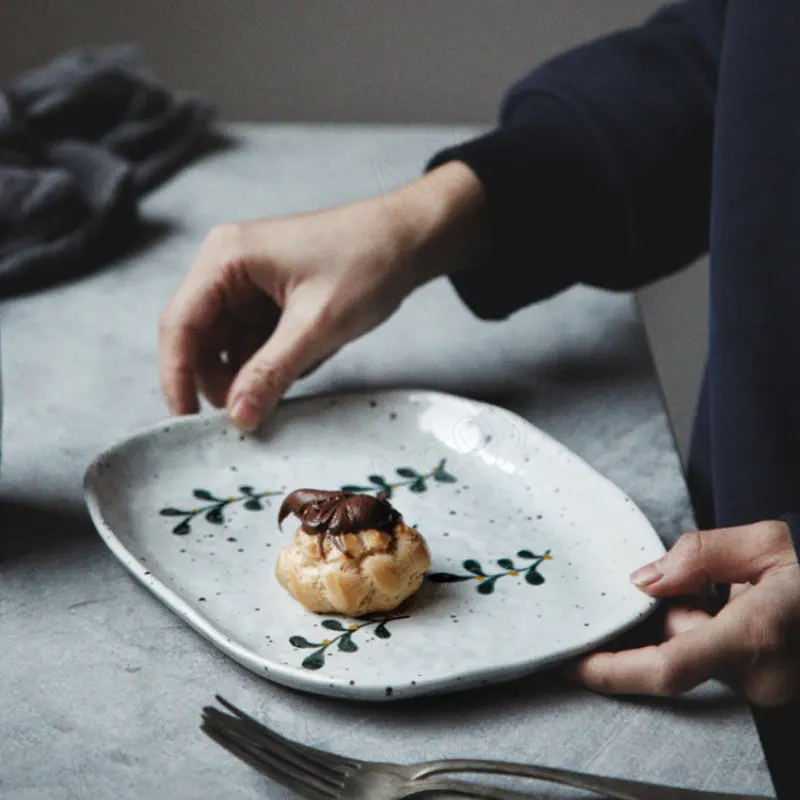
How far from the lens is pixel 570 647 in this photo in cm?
43

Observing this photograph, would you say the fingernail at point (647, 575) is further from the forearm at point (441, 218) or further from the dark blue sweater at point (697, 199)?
the forearm at point (441, 218)

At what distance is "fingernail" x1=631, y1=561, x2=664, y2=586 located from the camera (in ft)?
1.50

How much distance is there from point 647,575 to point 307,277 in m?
0.29

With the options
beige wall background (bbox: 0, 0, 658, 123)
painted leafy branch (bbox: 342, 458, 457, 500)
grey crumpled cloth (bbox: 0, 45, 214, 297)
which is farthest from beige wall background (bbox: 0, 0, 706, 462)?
painted leafy branch (bbox: 342, 458, 457, 500)

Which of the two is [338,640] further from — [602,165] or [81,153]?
[81,153]

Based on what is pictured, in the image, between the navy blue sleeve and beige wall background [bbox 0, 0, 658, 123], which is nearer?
the navy blue sleeve

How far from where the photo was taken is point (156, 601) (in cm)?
49

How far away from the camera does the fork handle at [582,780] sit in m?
0.37

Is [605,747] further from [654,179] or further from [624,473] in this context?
[654,179]

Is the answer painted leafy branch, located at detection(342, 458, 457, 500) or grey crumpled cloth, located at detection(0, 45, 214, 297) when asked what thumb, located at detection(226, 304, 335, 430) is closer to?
painted leafy branch, located at detection(342, 458, 457, 500)

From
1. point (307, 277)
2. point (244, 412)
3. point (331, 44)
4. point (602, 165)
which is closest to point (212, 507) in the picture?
point (244, 412)

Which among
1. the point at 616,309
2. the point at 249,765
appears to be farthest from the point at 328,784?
the point at 616,309

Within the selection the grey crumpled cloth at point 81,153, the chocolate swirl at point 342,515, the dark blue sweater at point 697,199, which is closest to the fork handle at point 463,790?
the chocolate swirl at point 342,515

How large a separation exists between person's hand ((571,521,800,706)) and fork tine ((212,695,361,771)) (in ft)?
0.34
